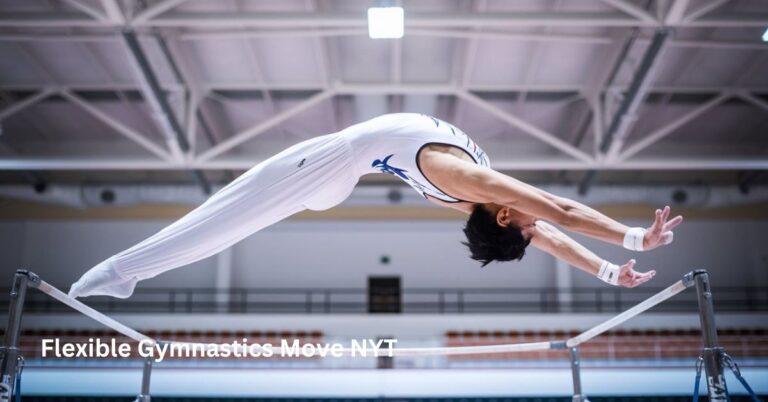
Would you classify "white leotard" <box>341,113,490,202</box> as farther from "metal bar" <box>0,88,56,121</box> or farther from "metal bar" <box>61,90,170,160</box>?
"metal bar" <box>0,88,56,121</box>

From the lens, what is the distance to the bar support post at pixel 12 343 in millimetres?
2932

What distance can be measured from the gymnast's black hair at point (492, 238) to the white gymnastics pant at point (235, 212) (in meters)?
0.69

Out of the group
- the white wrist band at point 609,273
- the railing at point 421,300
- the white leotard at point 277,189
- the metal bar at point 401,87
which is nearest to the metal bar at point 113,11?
the metal bar at point 401,87

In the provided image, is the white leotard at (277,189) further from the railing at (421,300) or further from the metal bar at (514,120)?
the railing at (421,300)

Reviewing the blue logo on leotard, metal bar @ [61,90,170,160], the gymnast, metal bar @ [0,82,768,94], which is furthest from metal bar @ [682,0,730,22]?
metal bar @ [61,90,170,160]

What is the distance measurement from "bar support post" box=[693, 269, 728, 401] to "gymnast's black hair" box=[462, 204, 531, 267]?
0.79 metres

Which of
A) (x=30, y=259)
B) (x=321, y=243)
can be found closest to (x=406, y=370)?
(x=321, y=243)

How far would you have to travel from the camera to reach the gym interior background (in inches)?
390

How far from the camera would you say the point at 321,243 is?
52.4ft

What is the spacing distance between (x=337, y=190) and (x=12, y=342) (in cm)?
163

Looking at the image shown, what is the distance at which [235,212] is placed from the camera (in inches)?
128

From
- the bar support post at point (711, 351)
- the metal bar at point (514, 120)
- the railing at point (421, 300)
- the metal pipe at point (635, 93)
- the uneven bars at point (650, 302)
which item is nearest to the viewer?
the bar support post at point (711, 351)

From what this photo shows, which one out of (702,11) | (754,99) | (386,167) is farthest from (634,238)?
(754,99)

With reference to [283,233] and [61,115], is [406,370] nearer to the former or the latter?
[283,233]
